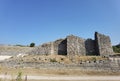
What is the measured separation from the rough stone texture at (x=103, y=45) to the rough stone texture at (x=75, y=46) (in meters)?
3.05

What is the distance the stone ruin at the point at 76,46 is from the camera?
31594 mm

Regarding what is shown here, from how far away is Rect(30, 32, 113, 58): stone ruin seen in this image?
31.6 metres

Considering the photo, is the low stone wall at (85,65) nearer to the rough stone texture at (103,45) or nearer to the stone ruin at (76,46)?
the rough stone texture at (103,45)

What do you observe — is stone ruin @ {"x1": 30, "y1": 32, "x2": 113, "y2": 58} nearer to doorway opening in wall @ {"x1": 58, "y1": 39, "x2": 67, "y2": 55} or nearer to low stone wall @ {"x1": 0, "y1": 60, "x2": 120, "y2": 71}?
doorway opening in wall @ {"x1": 58, "y1": 39, "x2": 67, "y2": 55}

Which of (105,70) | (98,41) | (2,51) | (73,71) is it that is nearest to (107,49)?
(98,41)

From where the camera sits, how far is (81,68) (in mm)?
22406

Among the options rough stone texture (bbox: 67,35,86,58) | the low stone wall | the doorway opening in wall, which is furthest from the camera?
the doorway opening in wall

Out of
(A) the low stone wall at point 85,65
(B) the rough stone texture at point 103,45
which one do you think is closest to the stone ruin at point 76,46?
(B) the rough stone texture at point 103,45

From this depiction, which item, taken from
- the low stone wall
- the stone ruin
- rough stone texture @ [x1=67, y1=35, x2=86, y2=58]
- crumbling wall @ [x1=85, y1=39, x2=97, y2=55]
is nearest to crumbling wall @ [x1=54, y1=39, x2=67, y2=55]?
the stone ruin

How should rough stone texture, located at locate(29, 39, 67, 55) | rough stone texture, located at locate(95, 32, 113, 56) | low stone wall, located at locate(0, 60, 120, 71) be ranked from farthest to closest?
rough stone texture, located at locate(29, 39, 67, 55)
rough stone texture, located at locate(95, 32, 113, 56)
low stone wall, located at locate(0, 60, 120, 71)

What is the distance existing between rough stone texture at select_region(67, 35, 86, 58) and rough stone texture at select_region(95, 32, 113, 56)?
3.05 meters

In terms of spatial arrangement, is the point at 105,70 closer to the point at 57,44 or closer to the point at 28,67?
the point at 28,67

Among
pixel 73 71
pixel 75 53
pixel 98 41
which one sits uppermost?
pixel 98 41

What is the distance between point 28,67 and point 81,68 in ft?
25.8
